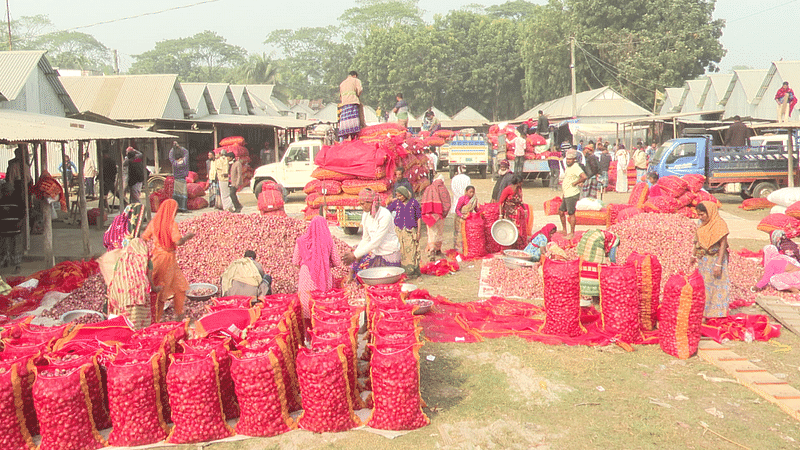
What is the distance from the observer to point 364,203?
802 cm

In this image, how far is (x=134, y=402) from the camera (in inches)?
173

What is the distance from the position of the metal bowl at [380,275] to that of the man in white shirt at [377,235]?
23cm

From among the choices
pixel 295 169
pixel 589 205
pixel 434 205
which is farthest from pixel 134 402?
pixel 295 169

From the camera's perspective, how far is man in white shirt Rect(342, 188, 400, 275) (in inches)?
316

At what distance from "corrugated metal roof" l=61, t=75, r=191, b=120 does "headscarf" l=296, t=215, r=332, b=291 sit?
21411mm

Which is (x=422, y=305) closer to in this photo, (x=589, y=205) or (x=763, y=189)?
(x=589, y=205)

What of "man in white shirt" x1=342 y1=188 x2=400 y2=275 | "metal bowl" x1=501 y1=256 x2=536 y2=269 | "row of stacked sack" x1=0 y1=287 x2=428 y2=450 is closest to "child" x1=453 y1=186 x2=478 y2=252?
"metal bowl" x1=501 y1=256 x2=536 y2=269

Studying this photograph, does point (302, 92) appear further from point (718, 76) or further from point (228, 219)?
point (228, 219)

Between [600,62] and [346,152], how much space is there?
130ft

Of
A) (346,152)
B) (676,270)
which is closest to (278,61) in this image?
(346,152)

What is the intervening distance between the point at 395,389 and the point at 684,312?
3.03m

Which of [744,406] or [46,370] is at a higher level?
[46,370]

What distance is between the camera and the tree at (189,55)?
94750mm

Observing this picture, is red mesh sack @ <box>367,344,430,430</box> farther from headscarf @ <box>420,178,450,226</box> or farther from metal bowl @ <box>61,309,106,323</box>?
headscarf @ <box>420,178,450,226</box>
